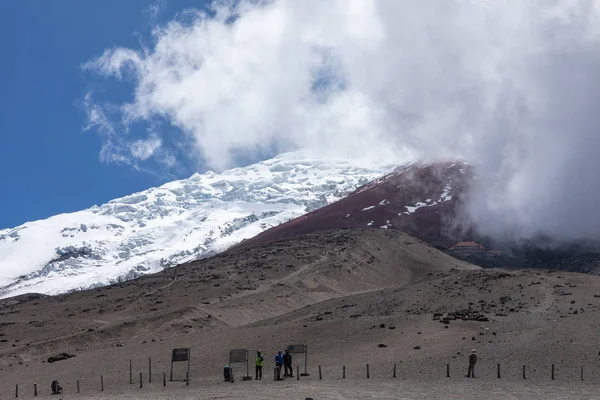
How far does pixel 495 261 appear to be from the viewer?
356 feet

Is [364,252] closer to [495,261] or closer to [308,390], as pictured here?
[495,261]

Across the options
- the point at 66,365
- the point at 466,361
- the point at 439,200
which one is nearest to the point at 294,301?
the point at 66,365

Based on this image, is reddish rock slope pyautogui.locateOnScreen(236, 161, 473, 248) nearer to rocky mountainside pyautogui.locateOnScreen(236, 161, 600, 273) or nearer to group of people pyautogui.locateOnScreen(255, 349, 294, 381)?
rocky mountainside pyautogui.locateOnScreen(236, 161, 600, 273)

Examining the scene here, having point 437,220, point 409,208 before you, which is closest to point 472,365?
point 437,220

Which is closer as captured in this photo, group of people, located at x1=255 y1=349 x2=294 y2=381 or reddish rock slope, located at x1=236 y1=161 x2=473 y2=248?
group of people, located at x1=255 y1=349 x2=294 y2=381

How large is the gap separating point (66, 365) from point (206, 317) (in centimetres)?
1952

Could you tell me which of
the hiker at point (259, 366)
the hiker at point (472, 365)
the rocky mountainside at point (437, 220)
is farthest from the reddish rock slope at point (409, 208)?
the hiker at point (259, 366)

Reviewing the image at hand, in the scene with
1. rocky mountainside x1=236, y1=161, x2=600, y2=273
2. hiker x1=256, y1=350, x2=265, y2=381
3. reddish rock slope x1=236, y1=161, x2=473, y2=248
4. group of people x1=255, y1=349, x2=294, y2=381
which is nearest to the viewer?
group of people x1=255, y1=349, x2=294, y2=381

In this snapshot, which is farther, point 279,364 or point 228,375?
point 228,375

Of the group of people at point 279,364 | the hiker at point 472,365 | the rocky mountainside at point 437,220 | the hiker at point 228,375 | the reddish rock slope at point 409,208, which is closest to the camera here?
the hiker at point 472,365

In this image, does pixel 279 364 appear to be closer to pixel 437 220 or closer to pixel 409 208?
pixel 437 220

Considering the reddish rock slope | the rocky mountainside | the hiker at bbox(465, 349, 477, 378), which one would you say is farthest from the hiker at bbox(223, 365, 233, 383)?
the reddish rock slope

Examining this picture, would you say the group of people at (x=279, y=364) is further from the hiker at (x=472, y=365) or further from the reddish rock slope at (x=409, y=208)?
the reddish rock slope at (x=409, y=208)

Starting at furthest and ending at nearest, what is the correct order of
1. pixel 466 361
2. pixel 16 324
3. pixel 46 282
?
pixel 46 282 < pixel 16 324 < pixel 466 361
